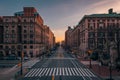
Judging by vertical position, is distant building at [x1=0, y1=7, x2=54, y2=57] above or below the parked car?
above

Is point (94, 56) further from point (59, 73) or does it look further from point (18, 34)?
point (18, 34)

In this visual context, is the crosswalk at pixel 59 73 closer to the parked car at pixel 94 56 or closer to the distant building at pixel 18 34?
the parked car at pixel 94 56

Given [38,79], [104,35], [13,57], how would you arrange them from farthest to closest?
[104,35], [13,57], [38,79]

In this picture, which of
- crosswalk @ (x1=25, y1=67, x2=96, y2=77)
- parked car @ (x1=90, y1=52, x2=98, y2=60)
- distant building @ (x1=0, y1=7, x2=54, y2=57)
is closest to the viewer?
crosswalk @ (x1=25, y1=67, x2=96, y2=77)

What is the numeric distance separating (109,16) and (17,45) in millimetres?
48486

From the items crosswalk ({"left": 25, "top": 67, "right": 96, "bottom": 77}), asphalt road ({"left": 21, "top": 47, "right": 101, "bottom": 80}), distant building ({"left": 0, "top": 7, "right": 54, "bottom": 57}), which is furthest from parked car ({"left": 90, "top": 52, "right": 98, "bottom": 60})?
distant building ({"left": 0, "top": 7, "right": 54, "bottom": 57})

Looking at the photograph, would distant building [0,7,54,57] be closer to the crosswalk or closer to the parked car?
the parked car

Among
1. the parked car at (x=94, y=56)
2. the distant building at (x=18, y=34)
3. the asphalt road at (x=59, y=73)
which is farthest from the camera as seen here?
the distant building at (x=18, y=34)

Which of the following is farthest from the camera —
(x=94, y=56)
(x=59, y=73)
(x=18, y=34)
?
(x=18, y=34)

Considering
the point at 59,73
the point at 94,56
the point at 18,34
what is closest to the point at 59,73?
the point at 59,73

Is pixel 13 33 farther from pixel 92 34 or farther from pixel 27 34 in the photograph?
pixel 92 34

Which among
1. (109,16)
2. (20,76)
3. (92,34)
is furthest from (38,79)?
(109,16)

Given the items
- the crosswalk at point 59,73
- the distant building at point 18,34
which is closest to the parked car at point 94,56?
the crosswalk at point 59,73

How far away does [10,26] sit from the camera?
10250 cm
